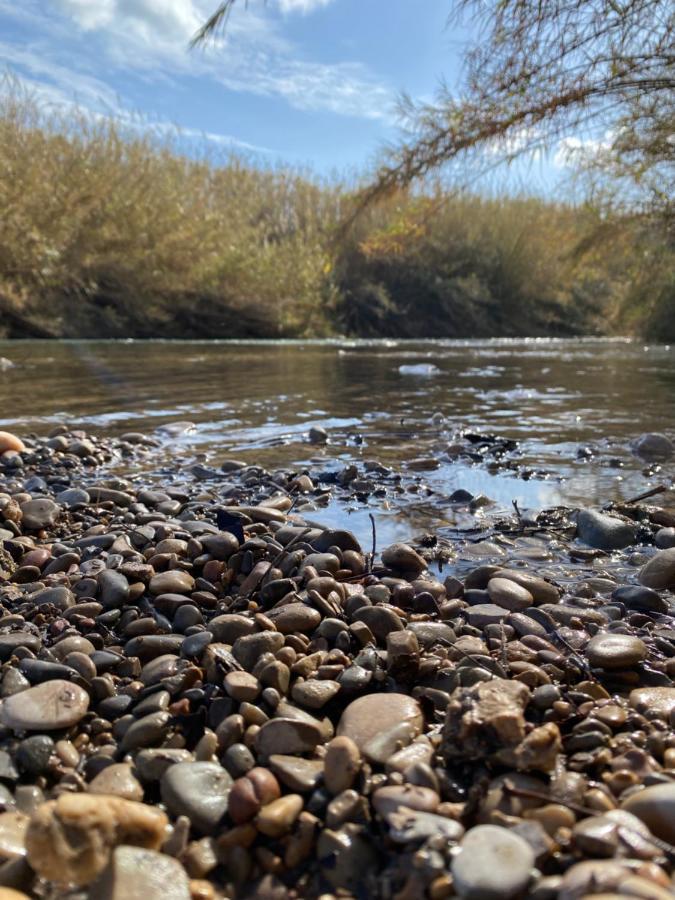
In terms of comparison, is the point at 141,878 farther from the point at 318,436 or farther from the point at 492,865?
the point at 318,436

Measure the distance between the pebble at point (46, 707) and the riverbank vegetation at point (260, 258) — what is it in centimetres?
806

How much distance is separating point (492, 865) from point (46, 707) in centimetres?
84

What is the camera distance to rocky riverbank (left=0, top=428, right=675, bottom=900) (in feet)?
3.02

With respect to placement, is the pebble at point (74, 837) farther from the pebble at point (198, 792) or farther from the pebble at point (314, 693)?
the pebble at point (314, 693)

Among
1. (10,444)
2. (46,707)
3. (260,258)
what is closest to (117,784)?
(46,707)

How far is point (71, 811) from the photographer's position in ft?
2.98

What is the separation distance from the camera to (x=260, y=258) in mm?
17219

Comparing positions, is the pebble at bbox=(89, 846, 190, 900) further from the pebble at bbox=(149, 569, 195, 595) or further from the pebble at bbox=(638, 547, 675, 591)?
the pebble at bbox=(638, 547, 675, 591)

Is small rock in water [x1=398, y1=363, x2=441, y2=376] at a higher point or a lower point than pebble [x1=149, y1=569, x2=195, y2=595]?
higher

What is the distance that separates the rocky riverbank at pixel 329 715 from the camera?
0.92m

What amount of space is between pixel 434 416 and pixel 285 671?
13.2ft

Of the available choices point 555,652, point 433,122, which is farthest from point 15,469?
point 433,122

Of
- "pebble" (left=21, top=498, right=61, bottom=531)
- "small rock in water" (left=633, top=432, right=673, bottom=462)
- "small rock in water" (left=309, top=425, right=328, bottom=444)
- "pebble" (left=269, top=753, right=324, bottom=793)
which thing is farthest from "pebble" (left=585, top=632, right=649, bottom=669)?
"small rock in water" (left=309, top=425, right=328, bottom=444)

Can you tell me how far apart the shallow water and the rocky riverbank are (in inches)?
31.7
